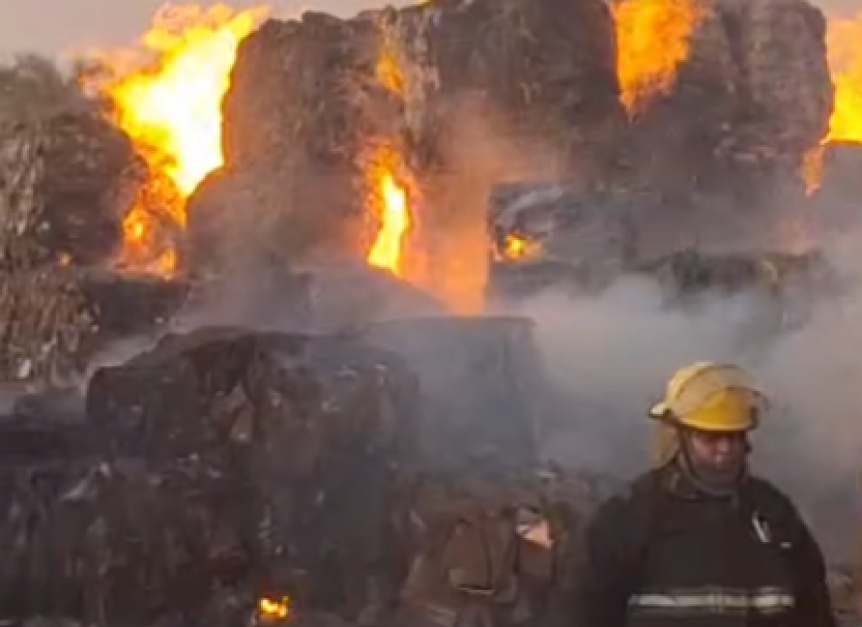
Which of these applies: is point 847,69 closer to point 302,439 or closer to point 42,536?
point 302,439

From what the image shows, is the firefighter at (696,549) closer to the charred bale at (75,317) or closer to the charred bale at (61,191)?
the charred bale at (75,317)

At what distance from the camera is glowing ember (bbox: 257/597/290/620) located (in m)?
9.62

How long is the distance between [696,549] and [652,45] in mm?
18116

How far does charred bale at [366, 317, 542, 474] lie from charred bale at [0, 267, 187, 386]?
5722 mm

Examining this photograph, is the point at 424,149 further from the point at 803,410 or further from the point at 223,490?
the point at 223,490

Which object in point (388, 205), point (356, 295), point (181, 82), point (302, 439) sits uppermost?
point (181, 82)

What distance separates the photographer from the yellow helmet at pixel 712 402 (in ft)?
12.7

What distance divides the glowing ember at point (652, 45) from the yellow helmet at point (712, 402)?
17.2 metres

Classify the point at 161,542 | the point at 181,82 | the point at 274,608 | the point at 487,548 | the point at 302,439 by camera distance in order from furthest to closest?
the point at 181,82, the point at 302,439, the point at 161,542, the point at 274,608, the point at 487,548

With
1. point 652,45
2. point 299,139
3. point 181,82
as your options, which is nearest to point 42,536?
point 299,139

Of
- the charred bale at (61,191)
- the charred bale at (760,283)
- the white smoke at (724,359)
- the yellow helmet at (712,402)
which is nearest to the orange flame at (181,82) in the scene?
the charred bale at (61,191)

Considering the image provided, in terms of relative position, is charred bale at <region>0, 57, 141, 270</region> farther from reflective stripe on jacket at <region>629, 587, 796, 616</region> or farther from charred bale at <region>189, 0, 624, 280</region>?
reflective stripe on jacket at <region>629, 587, 796, 616</region>

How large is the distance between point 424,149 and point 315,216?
1.38 meters

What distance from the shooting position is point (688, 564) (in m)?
3.92
